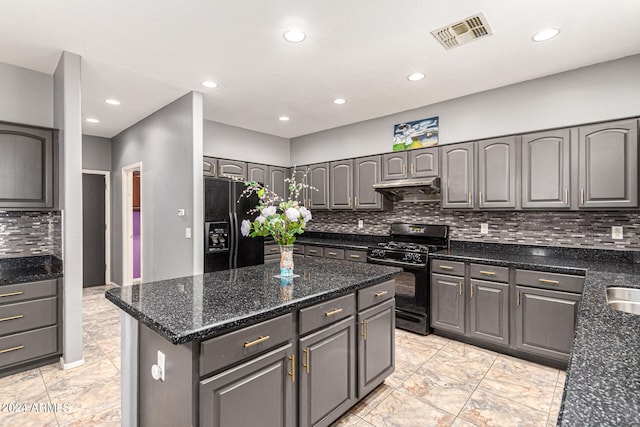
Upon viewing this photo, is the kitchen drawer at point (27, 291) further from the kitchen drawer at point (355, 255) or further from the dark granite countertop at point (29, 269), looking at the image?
the kitchen drawer at point (355, 255)

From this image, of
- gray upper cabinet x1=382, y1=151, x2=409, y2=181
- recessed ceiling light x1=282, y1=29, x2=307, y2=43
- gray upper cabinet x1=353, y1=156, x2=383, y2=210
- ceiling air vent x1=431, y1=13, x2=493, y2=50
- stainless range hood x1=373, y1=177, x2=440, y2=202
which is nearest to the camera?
ceiling air vent x1=431, y1=13, x2=493, y2=50

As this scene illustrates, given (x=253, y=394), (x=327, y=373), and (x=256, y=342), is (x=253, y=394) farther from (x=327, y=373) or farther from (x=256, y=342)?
(x=327, y=373)

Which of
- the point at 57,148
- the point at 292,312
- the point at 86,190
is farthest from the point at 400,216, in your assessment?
the point at 86,190

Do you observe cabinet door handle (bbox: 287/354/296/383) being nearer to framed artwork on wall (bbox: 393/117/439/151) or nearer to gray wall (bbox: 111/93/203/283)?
gray wall (bbox: 111/93/203/283)

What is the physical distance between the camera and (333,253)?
14.9 feet

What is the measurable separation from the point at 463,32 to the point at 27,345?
14.2ft

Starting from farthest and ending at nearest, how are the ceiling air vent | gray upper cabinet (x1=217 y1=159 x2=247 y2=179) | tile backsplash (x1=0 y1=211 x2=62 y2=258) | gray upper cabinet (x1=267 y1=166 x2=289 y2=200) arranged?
gray upper cabinet (x1=267 y1=166 x2=289 y2=200)
gray upper cabinet (x1=217 y1=159 x2=247 y2=179)
tile backsplash (x1=0 y1=211 x2=62 y2=258)
the ceiling air vent

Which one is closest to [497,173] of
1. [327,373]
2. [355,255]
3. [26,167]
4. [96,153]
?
[355,255]

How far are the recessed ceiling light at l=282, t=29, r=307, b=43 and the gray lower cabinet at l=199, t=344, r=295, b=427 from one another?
2182 mm

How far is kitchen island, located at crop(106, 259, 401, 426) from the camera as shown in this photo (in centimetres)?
133

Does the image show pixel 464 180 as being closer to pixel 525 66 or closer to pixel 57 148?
pixel 525 66

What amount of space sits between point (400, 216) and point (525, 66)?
85.7 inches

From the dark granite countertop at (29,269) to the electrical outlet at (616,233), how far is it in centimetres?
500

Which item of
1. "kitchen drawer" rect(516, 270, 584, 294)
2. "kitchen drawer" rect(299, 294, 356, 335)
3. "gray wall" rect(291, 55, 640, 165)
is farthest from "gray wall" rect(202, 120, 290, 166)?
"kitchen drawer" rect(516, 270, 584, 294)
